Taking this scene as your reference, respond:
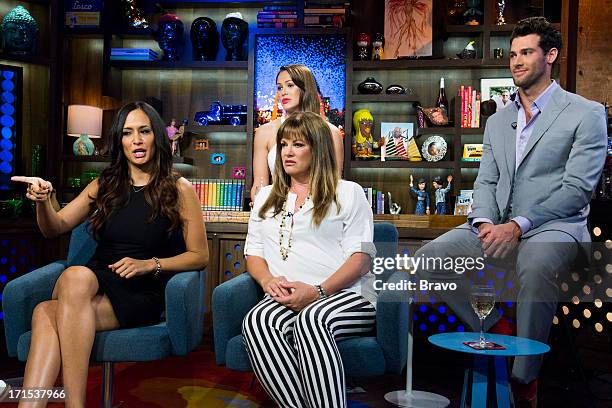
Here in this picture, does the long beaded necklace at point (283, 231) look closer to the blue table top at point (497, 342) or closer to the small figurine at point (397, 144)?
the blue table top at point (497, 342)

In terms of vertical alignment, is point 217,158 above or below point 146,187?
above

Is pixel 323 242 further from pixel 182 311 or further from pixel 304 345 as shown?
pixel 182 311

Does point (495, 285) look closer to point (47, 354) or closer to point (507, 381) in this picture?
point (507, 381)

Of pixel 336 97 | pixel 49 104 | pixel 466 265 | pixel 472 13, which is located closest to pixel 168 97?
pixel 49 104

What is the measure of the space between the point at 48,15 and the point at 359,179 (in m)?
2.62

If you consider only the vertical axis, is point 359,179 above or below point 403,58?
below

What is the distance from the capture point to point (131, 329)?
244 cm

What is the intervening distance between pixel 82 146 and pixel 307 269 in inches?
123

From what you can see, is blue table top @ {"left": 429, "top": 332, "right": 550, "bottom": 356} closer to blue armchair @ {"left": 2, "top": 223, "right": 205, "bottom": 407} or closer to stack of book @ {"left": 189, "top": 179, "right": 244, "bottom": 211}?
blue armchair @ {"left": 2, "top": 223, "right": 205, "bottom": 407}

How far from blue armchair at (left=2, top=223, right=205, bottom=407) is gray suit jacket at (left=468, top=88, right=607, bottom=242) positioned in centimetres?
121

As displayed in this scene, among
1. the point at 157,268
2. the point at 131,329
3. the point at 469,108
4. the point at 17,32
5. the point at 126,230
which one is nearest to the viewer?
the point at 131,329

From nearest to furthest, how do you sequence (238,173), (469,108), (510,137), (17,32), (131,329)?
(131,329) → (510,137) → (17,32) → (469,108) → (238,173)

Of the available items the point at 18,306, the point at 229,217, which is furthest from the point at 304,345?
the point at 229,217

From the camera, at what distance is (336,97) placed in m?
5.25
